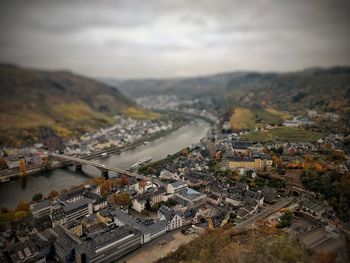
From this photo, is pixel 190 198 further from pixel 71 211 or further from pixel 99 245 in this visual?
pixel 71 211

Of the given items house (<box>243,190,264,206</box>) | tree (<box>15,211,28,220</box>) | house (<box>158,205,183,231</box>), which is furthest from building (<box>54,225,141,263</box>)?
house (<box>243,190,264,206</box>)

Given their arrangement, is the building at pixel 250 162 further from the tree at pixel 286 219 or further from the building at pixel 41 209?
the building at pixel 41 209

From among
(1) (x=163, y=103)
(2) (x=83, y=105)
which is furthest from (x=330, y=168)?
(1) (x=163, y=103)

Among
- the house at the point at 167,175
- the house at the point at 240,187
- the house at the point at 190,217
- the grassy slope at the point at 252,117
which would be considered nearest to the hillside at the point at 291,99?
the grassy slope at the point at 252,117

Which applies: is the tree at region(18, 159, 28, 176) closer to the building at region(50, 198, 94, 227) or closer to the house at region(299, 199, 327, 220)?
the building at region(50, 198, 94, 227)

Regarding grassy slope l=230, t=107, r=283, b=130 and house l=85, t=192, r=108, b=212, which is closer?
house l=85, t=192, r=108, b=212

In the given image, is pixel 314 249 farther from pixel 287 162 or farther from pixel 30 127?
pixel 30 127

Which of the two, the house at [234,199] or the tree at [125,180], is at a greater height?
the house at [234,199]
